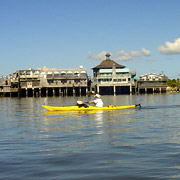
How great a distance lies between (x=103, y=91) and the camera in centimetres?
11600

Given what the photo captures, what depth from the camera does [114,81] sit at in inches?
4469

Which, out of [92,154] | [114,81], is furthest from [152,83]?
[92,154]

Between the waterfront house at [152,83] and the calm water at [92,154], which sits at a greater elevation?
the waterfront house at [152,83]

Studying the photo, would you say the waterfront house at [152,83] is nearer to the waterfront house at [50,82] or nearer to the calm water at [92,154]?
the waterfront house at [50,82]

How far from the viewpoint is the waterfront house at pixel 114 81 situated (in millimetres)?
113125

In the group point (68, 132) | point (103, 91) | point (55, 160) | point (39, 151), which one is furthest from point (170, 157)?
point (103, 91)

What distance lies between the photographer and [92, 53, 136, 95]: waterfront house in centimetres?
11312

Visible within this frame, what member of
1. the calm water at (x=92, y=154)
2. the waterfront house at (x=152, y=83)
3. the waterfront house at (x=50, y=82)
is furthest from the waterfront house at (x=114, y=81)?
the calm water at (x=92, y=154)

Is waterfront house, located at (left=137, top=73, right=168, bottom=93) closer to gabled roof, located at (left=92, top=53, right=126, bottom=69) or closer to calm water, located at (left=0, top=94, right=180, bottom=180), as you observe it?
gabled roof, located at (left=92, top=53, right=126, bottom=69)

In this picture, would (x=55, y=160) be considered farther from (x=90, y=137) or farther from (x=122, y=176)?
(x=90, y=137)

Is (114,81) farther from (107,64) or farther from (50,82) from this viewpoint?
(50,82)

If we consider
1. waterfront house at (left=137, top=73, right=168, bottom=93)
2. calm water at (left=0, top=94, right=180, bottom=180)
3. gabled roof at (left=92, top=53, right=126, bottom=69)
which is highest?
gabled roof at (left=92, top=53, right=126, bottom=69)

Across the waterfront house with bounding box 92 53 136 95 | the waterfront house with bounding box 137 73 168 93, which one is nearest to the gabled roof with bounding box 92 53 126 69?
the waterfront house with bounding box 92 53 136 95

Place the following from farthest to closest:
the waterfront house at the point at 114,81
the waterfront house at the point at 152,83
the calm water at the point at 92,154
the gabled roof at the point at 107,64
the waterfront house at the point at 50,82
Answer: the gabled roof at the point at 107,64 → the waterfront house at the point at 152,83 → the waterfront house at the point at 114,81 → the waterfront house at the point at 50,82 → the calm water at the point at 92,154
